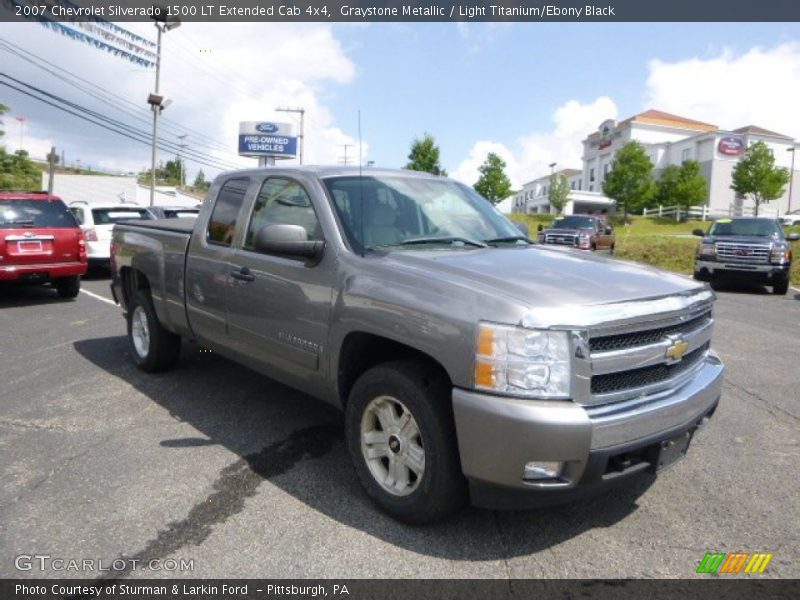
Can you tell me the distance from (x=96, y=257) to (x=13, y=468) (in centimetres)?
1079

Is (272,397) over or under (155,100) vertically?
under

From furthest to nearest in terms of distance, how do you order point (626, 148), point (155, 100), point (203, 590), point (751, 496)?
point (626, 148) < point (155, 100) < point (751, 496) < point (203, 590)

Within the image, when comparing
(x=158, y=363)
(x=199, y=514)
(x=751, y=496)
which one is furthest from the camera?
(x=158, y=363)

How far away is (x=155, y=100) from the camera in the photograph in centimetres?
2944

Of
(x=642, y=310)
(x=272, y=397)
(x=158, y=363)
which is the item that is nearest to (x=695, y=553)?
(x=642, y=310)

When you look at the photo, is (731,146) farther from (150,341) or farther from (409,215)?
(409,215)

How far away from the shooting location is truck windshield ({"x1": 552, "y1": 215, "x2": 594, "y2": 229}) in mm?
23672

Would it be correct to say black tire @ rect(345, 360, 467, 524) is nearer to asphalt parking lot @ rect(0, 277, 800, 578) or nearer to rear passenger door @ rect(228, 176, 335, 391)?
asphalt parking lot @ rect(0, 277, 800, 578)

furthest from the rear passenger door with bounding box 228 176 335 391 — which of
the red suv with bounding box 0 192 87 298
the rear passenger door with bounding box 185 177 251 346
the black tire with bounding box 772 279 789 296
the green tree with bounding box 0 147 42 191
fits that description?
the green tree with bounding box 0 147 42 191

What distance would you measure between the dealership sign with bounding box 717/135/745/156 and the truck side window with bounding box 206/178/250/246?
81.4m

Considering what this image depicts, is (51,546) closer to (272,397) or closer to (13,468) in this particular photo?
(13,468)

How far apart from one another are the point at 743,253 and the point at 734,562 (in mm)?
12740

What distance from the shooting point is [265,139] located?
5097cm

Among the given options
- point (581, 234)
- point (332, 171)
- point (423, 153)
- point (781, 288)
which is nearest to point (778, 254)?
point (781, 288)
